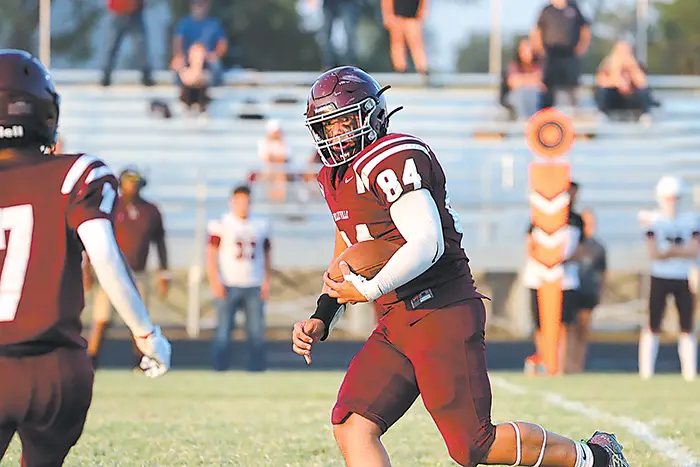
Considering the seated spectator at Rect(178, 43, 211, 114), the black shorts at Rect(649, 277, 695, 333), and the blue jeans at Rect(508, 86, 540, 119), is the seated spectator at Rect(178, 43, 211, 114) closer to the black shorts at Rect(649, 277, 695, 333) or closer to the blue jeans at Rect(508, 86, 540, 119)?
the blue jeans at Rect(508, 86, 540, 119)

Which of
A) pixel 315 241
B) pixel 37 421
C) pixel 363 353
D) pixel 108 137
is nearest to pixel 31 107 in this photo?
pixel 37 421

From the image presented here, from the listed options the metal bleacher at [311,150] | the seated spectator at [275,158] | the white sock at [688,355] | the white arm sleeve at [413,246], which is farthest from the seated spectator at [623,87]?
the white arm sleeve at [413,246]

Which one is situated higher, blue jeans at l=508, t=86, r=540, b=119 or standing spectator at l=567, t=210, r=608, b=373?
blue jeans at l=508, t=86, r=540, b=119

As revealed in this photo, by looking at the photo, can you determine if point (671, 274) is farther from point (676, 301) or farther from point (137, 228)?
point (137, 228)

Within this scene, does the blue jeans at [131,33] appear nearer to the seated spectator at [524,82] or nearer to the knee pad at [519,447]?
the seated spectator at [524,82]

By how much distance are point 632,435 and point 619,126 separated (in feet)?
40.6

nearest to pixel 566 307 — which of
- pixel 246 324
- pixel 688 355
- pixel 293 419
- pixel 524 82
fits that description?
pixel 688 355

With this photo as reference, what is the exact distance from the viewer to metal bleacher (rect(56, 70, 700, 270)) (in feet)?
55.9

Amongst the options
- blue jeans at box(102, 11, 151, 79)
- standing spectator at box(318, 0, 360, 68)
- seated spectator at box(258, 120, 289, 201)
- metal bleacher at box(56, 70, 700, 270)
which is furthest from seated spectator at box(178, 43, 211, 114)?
standing spectator at box(318, 0, 360, 68)

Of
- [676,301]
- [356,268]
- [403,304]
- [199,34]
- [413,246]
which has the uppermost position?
[199,34]

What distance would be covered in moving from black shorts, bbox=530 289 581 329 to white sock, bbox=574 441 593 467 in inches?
268

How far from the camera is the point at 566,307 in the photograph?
11.1m

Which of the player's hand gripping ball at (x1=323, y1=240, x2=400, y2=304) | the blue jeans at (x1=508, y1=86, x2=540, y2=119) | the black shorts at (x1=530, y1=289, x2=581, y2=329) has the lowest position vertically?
the black shorts at (x1=530, y1=289, x2=581, y2=329)

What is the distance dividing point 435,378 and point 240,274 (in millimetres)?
7402
